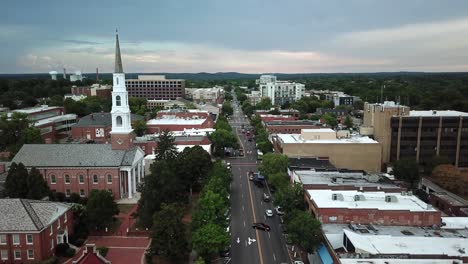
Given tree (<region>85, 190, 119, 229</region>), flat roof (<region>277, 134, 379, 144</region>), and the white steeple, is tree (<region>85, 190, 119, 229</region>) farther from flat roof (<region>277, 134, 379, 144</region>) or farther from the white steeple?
flat roof (<region>277, 134, 379, 144</region>)

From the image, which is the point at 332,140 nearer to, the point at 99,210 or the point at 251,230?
the point at 251,230

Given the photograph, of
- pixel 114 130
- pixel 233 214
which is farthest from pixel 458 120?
pixel 114 130

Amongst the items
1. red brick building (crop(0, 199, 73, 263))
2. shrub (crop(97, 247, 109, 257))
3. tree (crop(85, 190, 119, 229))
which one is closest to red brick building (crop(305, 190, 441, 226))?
shrub (crop(97, 247, 109, 257))

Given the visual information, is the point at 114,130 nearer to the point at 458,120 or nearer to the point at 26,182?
the point at 26,182

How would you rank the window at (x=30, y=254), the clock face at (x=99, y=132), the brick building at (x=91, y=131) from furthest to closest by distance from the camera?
the clock face at (x=99, y=132) < the brick building at (x=91, y=131) < the window at (x=30, y=254)

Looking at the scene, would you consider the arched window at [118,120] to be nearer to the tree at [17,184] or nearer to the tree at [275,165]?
the tree at [17,184]

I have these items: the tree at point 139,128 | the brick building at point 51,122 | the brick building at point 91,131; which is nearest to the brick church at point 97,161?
the tree at point 139,128

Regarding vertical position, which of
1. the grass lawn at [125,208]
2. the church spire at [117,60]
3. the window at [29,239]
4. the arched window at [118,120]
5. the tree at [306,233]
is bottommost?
the grass lawn at [125,208]

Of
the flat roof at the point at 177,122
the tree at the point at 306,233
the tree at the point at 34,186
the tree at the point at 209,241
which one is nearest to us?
the tree at the point at 306,233
